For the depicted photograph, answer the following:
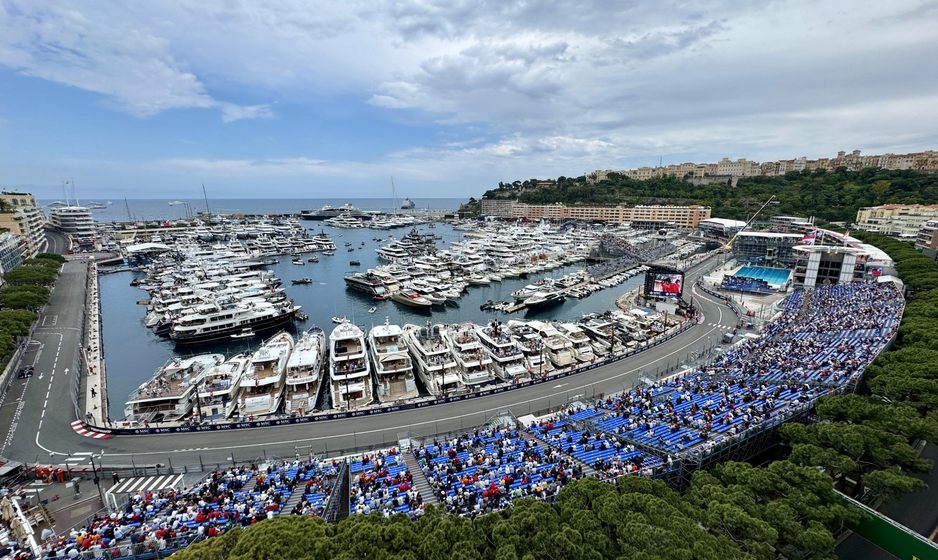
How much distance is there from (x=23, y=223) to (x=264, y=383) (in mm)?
98304

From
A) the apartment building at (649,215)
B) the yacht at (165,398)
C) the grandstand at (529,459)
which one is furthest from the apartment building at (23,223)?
the apartment building at (649,215)

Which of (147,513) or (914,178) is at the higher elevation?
(914,178)

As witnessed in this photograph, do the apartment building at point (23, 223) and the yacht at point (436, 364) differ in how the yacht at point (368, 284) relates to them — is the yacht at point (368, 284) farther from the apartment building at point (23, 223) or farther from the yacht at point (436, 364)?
the apartment building at point (23, 223)

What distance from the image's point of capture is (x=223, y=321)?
191 feet

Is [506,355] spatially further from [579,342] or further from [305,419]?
[305,419]

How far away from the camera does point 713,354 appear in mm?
42094

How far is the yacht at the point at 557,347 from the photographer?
44062 millimetres

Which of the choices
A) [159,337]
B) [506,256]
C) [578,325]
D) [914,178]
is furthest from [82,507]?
[914,178]

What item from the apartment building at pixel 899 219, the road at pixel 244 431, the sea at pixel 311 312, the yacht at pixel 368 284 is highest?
the apartment building at pixel 899 219

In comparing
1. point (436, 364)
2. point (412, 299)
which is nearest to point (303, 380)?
point (436, 364)

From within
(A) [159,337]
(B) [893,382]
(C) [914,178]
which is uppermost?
(C) [914,178]

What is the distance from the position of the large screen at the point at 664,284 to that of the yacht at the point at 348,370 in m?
42.8

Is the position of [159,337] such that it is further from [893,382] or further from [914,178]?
[914,178]

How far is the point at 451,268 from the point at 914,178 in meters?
164
